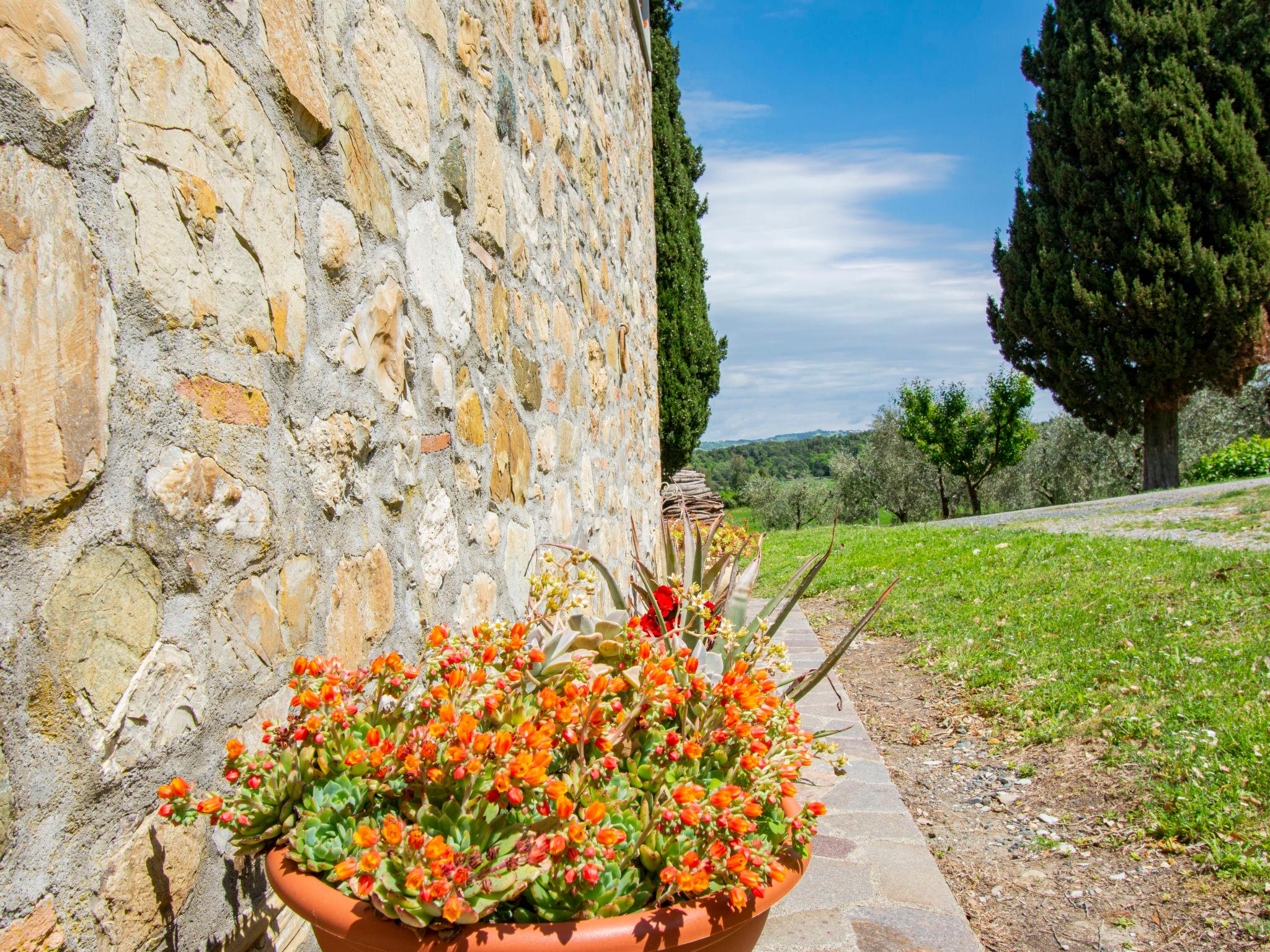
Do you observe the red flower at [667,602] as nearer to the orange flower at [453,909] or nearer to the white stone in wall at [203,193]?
the white stone in wall at [203,193]

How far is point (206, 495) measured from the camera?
1.02 metres

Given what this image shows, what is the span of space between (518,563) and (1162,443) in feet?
50.8

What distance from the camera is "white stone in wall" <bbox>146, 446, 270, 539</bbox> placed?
3.13ft

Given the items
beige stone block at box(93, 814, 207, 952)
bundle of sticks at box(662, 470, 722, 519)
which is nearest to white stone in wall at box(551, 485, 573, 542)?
beige stone block at box(93, 814, 207, 952)

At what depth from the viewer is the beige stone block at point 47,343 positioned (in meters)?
0.76

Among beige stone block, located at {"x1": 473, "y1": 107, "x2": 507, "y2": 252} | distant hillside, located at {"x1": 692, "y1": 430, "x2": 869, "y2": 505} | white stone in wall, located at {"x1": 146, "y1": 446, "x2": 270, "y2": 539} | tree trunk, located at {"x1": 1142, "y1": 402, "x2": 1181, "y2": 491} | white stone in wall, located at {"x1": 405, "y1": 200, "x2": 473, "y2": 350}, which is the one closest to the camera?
white stone in wall, located at {"x1": 146, "y1": 446, "x2": 270, "y2": 539}

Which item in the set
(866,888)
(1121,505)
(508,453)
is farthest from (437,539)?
(1121,505)

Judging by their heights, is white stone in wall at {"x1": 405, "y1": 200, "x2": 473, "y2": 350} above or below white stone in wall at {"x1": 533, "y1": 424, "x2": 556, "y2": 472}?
above

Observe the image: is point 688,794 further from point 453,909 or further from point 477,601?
point 477,601

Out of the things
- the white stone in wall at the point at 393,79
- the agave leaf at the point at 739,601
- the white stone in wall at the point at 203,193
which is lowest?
the agave leaf at the point at 739,601

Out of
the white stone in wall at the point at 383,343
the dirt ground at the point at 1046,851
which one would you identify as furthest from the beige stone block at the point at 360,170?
the dirt ground at the point at 1046,851

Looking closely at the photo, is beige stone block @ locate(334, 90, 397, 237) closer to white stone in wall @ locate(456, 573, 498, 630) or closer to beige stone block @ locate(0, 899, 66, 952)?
white stone in wall @ locate(456, 573, 498, 630)

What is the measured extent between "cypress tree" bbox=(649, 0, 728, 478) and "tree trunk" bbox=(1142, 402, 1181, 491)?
8.94m

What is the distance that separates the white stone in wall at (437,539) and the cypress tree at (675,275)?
796 centimetres
